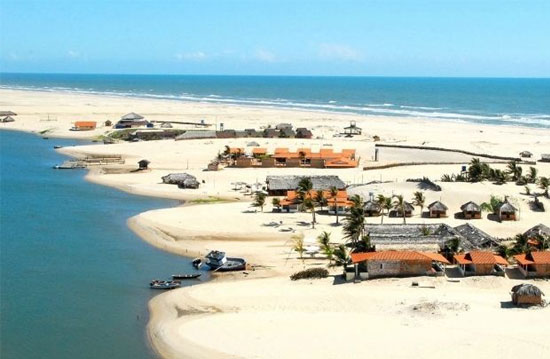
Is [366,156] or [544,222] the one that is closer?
[544,222]

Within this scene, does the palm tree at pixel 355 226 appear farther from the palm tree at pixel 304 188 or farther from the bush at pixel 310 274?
the palm tree at pixel 304 188

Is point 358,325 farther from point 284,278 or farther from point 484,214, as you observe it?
point 484,214

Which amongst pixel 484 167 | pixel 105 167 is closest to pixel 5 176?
pixel 105 167

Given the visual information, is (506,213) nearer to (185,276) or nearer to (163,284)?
(185,276)

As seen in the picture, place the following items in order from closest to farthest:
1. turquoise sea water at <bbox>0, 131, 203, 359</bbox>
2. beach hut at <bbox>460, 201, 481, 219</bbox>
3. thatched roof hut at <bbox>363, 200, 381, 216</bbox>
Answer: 1. turquoise sea water at <bbox>0, 131, 203, 359</bbox>
2. beach hut at <bbox>460, 201, 481, 219</bbox>
3. thatched roof hut at <bbox>363, 200, 381, 216</bbox>

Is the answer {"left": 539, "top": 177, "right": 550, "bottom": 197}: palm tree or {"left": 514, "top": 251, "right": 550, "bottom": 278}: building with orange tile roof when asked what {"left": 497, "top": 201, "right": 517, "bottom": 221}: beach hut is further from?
{"left": 514, "top": 251, "right": 550, "bottom": 278}: building with orange tile roof

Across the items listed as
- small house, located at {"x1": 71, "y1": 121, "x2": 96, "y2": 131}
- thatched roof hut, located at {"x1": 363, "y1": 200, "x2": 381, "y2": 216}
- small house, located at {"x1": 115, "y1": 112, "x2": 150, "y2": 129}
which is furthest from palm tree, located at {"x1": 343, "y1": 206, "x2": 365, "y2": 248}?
small house, located at {"x1": 71, "y1": 121, "x2": 96, "y2": 131}

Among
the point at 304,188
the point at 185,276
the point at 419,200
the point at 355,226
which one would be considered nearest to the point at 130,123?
the point at 304,188
